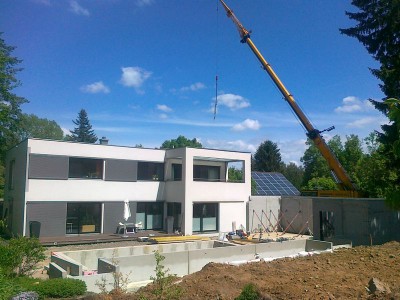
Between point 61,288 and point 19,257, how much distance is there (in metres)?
2.98

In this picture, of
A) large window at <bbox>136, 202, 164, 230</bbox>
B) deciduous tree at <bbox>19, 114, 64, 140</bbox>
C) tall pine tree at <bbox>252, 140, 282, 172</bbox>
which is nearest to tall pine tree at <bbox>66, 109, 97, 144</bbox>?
deciduous tree at <bbox>19, 114, 64, 140</bbox>

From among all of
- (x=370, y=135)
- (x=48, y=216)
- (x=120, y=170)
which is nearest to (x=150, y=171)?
(x=120, y=170)

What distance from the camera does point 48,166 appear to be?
24.0 m

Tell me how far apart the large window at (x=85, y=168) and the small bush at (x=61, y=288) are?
579 inches

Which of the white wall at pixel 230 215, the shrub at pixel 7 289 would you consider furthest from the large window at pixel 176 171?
the shrub at pixel 7 289

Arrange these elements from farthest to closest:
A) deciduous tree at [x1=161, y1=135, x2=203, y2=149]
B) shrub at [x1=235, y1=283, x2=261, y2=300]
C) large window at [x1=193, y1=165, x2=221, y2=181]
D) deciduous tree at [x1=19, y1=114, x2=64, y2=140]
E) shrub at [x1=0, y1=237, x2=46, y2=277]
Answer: deciduous tree at [x1=19, y1=114, x2=64, y2=140] → deciduous tree at [x1=161, y1=135, x2=203, y2=149] → large window at [x1=193, y1=165, x2=221, y2=181] → shrub at [x1=0, y1=237, x2=46, y2=277] → shrub at [x1=235, y1=283, x2=261, y2=300]

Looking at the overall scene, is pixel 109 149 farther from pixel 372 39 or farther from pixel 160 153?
pixel 372 39

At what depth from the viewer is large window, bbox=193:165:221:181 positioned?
30.0 metres

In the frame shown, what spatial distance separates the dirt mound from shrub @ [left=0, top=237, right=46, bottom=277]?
18.2 feet

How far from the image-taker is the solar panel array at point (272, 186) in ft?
110

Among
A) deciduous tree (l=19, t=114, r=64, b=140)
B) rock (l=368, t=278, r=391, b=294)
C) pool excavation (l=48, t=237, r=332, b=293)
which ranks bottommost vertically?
pool excavation (l=48, t=237, r=332, b=293)

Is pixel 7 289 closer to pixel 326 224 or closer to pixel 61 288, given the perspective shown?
pixel 61 288

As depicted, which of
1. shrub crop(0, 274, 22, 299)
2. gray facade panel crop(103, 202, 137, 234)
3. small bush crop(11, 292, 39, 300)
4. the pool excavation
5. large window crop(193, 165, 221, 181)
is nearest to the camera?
small bush crop(11, 292, 39, 300)

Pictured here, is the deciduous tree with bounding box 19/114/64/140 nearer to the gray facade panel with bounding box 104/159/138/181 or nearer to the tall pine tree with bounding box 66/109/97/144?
the tall pine tree with bounding box 66/109/97/144
